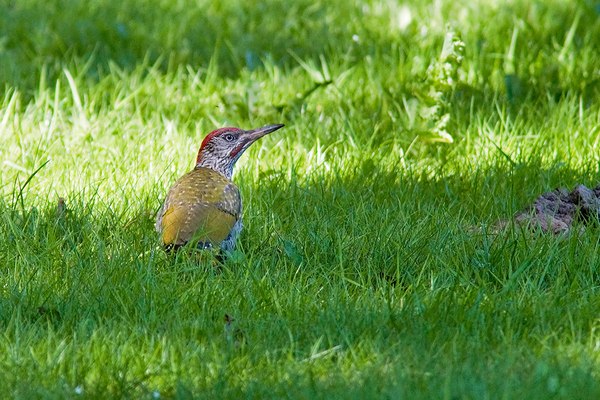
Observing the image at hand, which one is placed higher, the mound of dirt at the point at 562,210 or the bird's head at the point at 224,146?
the bird's head at the point at 224,146

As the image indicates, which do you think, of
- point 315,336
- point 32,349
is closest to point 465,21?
point 315,336

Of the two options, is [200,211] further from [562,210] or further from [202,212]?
[562,210]

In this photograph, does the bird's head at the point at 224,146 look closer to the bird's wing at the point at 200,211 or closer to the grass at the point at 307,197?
the grass at the point at 307,197

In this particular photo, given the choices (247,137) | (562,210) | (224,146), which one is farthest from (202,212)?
(562,210)

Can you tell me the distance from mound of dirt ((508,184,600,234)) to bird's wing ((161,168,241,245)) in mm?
1512

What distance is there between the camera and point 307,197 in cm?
524

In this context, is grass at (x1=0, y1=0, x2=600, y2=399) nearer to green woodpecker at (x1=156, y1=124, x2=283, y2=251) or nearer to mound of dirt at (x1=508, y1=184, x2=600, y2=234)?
green woodpecker at (x1=156, y1=124, x2=283, y2=251)

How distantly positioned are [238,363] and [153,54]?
5.28 metres

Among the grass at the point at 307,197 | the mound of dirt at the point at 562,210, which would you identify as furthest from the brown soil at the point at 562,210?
the grass at the point at 307,197

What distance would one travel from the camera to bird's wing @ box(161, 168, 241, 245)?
436cm

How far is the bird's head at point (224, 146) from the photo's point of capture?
5309 mm

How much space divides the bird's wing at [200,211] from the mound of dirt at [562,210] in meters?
1.51

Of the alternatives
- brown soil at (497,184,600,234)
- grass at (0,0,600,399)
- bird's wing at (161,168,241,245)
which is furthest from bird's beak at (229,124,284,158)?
brown soil at (497,184,600,234)

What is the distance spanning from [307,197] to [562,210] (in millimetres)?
1489
